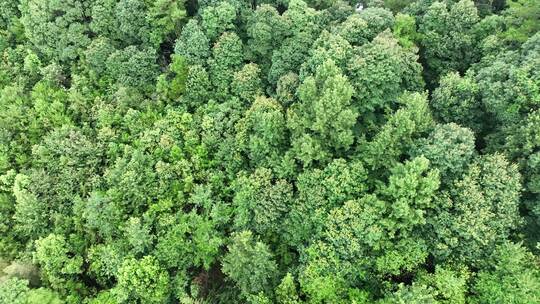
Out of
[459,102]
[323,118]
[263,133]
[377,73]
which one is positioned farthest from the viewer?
[263,133]

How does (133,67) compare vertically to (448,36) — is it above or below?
below

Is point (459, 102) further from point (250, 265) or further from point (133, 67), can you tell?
point (133, 67)

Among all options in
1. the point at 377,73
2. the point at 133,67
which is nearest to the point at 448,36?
the point at 377,73

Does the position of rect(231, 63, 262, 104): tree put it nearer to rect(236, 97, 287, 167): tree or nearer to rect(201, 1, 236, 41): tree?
rect(236, 97, 287, 167): tree

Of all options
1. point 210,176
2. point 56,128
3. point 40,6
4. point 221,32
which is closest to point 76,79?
point 56,128

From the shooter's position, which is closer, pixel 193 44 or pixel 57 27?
pixel 193 44

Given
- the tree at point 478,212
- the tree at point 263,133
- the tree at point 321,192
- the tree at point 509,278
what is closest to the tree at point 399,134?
the tree at point 321,192

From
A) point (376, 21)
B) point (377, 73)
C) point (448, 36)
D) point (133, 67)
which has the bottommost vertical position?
point (133, 67)

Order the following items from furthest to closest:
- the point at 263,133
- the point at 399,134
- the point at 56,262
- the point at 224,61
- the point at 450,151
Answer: the point at 224,61 < the point at 56,262 < the point at 263,133 < the point at 399,134 < the point at 450,151

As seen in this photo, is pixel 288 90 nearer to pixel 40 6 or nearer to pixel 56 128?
pixel 56 128
